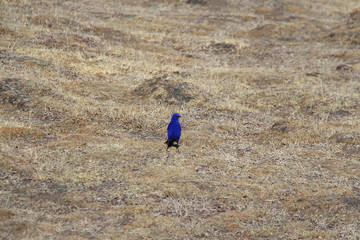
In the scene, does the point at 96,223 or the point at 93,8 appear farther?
the point at 93,8

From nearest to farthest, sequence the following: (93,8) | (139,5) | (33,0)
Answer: (33,0)
(93,8)
(139,5)

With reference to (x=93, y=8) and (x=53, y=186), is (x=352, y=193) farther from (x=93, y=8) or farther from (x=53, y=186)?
(x=93, y=8)

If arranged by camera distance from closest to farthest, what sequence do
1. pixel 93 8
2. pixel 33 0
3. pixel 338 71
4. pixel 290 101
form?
pixel 290 101 → pixel 338 71 → pixel 33 0 → pixel 93 8

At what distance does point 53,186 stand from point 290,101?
39.3ft

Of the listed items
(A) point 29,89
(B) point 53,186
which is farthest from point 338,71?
(B) point 53,186

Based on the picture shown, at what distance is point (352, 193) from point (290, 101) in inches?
362

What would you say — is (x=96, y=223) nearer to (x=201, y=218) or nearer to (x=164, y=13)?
(x=201, y=218)

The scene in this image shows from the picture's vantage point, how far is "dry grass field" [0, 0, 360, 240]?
458 inches

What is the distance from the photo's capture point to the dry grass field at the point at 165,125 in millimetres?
11625

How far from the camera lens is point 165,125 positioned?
1845cm

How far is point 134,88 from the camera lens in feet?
74.4

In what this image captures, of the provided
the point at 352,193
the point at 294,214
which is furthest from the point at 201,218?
the point at 352,193

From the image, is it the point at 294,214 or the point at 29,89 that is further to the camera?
the point at 29,89

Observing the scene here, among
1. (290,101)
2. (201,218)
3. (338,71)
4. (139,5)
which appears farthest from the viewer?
(139,5)
